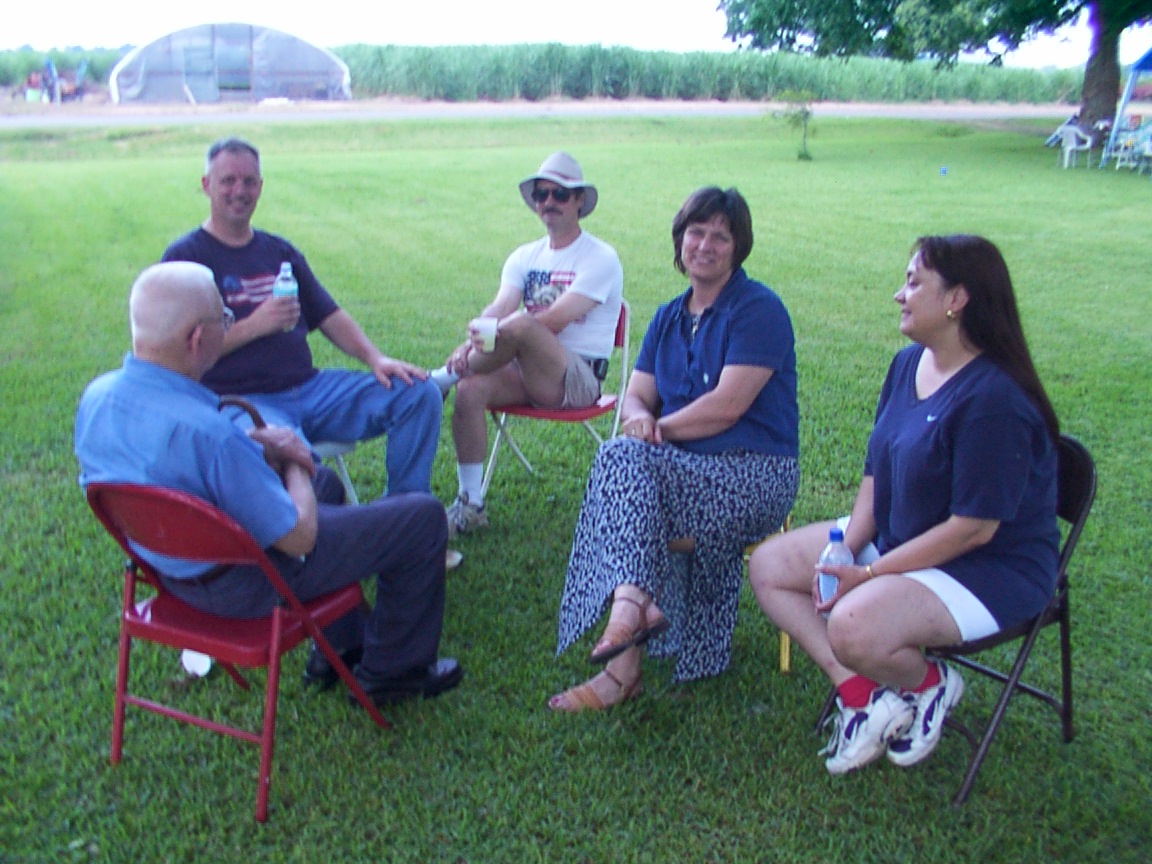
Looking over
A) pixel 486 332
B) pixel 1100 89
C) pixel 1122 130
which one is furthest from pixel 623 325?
pixel 1100 89

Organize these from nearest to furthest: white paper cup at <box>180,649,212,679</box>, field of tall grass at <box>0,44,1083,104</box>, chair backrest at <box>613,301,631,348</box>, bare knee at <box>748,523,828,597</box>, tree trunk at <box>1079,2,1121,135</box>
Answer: bare knee at <box>748,523,828,597</box>
white paper cup at <box>180,649,212,679</box>
chair backrest at <box>613,301,631,348</box>
tree trunk at <box>1079,2,1121,135</box>
field of tall grass at <box>0,44,1083,104</box>

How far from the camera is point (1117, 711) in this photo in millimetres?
3219

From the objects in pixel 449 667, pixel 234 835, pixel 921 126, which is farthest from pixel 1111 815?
pixel 921 126

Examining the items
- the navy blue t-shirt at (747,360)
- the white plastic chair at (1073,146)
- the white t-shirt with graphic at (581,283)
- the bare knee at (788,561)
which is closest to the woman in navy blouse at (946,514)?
the bare knee at (788,561)

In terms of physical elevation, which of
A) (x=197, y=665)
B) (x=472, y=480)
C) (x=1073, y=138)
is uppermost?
(x=1073, y=138)

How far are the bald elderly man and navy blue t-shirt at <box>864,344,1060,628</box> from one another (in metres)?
1.31

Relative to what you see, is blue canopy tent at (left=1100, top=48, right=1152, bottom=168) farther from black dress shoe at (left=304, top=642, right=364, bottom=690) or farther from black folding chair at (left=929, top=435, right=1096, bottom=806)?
black dress shoe at (left=304, top=642, right=364, bottom=690)

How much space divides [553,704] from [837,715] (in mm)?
847

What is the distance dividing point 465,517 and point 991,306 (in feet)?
8.20

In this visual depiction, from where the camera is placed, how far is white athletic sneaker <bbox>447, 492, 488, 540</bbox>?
4.50 meters

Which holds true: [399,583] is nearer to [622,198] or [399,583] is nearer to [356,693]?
[356,693]

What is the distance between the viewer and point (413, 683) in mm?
3203

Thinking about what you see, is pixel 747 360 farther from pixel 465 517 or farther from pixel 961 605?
pixel 465 517

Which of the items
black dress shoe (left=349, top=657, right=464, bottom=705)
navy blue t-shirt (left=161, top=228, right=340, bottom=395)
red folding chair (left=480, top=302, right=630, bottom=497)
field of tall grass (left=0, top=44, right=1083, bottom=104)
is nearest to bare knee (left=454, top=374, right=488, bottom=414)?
red folding chair (left=480, top=302, right=630, bottom=497)
